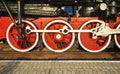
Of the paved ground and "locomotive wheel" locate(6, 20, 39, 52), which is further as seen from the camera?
"locomotive wheel" locate(6, 20, 39, 52)

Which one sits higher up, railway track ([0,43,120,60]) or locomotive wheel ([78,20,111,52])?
locomotive wheel ([78,20,111,52])

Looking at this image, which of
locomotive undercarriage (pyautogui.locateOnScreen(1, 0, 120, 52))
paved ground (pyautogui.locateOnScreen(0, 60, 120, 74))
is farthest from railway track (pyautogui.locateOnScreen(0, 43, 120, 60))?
paved ground (pyautogui.locateOnScreen(0, 60, 120, 74))

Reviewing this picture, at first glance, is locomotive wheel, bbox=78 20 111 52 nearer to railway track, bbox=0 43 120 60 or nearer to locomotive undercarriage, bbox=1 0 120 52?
locomotive undercarriage, bbox=1 0 120 52

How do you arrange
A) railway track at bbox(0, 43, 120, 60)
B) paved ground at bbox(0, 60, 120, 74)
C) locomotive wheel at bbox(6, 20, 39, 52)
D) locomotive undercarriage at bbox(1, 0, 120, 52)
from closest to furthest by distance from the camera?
1. paved ground at bbox(0, 60, 120, 74)
2. railway track at bbox(0, 43, 120, 60)
3. locomotive undercarriage at bbox(1, 0, 120, 52)
4. locomotive wheel at bbox(6, 20, 39, 52)

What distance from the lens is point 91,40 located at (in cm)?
975

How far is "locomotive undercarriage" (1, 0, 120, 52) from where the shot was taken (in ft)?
31.0

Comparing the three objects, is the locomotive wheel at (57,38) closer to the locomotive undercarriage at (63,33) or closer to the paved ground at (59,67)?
the locomotive undercarriage at (63,33)

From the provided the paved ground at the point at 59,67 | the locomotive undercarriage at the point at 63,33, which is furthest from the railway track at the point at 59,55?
the paved ground at the point at 59,67

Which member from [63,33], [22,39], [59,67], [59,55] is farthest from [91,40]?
[59,67]

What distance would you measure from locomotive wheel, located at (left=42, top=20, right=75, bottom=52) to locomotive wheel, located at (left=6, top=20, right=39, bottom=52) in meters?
0.30

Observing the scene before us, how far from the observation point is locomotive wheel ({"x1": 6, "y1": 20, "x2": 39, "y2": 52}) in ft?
31.5

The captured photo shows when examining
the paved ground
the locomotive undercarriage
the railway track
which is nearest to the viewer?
the paved ground

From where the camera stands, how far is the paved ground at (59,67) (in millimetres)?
7473

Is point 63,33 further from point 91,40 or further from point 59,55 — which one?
point 91,40
